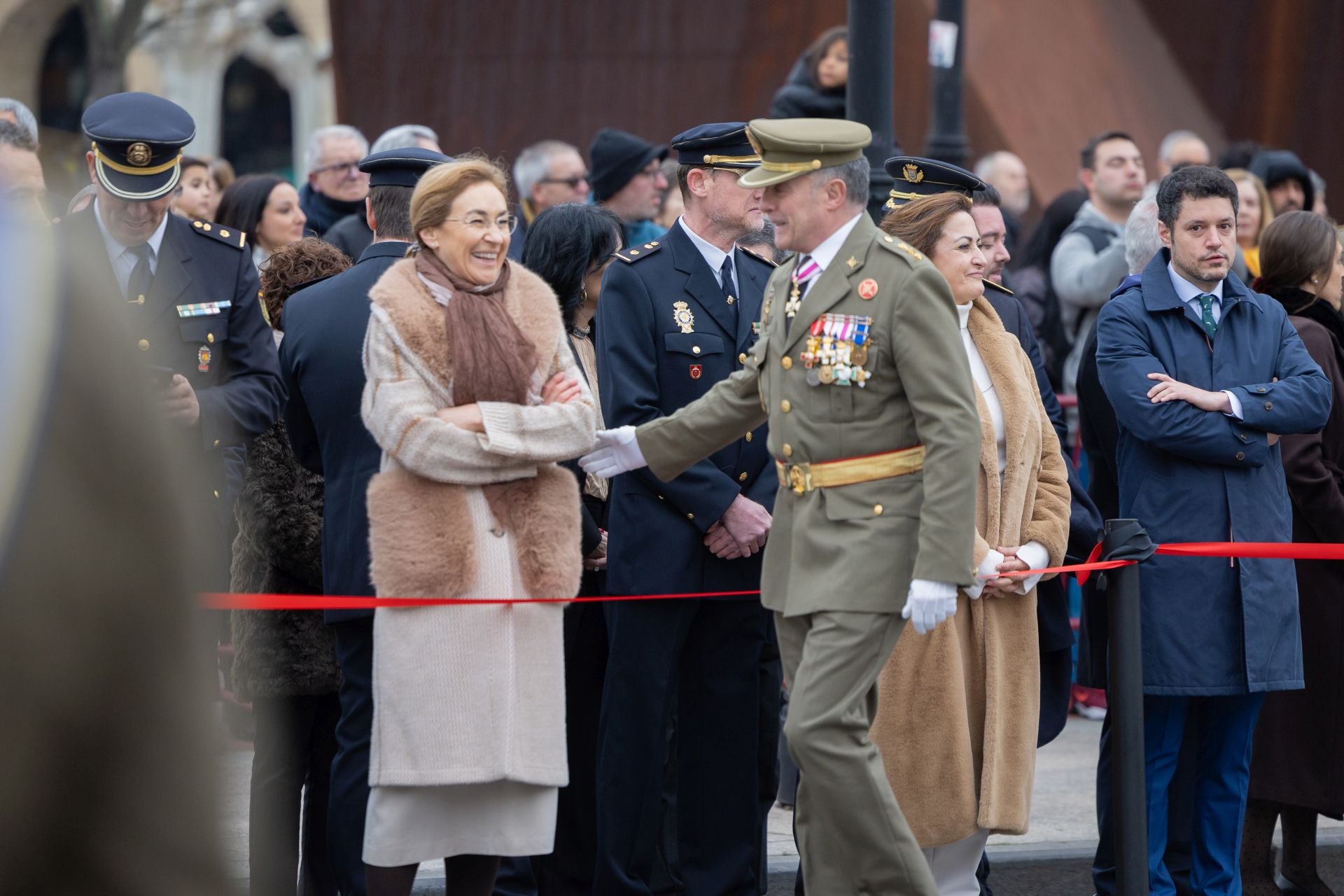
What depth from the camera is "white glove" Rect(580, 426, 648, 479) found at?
15.1 ft

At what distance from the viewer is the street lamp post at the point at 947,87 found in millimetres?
10602

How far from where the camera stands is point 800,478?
4289 mm

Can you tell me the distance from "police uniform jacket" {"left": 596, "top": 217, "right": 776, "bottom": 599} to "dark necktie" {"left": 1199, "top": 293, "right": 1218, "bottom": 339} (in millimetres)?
1336

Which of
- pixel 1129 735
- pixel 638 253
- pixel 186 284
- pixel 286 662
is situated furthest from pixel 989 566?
pixel 186 284

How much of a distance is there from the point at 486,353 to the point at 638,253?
100cm

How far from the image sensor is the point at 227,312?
17.4 feet

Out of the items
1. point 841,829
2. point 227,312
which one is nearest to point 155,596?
point 841,829

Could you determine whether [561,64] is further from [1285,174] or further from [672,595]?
[672,595]

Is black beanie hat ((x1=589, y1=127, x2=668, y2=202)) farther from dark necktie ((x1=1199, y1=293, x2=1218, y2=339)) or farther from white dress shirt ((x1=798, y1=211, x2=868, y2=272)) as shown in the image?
white dress shirt ((x1=798, y1=211, x2=868, y2=272))

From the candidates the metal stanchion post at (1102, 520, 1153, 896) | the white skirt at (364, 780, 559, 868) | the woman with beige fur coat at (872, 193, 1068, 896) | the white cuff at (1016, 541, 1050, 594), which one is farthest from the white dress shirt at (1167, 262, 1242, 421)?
the white skirt at (364, 780, 559, 868)

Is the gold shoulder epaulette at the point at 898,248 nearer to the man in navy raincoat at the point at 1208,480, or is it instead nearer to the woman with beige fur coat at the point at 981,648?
the woman with beige fur coat at the point at 981,648

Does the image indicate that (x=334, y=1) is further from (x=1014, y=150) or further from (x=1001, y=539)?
(x=1001, y=539)

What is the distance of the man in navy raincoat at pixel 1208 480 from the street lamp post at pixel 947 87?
5.34m

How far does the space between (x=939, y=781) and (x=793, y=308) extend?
138 cm
